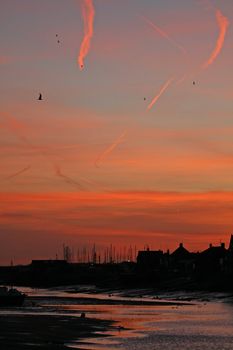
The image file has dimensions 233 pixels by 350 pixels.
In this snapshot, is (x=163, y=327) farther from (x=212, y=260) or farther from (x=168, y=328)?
(x=212, y=260)

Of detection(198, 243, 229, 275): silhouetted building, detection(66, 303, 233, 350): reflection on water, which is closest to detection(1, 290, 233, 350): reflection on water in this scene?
detection(66, 303, 233, 350): reflection on water

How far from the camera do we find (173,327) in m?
69.2

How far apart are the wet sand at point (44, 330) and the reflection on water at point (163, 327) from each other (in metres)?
1.47

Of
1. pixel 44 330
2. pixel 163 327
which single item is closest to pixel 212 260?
pixel 163 327

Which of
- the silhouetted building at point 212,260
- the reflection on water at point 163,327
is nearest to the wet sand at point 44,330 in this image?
the reflection on water at point 163,327

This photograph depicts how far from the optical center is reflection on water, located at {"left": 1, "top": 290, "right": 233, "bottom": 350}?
55.0 metres

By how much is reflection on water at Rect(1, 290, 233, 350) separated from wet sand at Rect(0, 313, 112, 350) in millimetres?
1474

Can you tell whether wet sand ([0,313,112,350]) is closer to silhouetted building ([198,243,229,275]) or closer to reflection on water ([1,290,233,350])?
reflection on water ([1,290,233,350])

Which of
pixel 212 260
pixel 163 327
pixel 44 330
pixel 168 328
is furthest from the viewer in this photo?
pixel 212 260

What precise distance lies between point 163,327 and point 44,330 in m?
11.6

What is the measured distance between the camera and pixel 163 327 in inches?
2736

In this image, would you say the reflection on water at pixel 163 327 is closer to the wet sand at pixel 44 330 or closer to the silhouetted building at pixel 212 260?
the wet sand at pixel 44 330

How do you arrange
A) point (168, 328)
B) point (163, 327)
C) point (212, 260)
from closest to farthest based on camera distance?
Answer: 1. point (168, 328)
2. point (163, 327)
3. point (212, 260)

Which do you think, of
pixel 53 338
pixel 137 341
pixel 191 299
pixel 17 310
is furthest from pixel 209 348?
pixel 191 299
